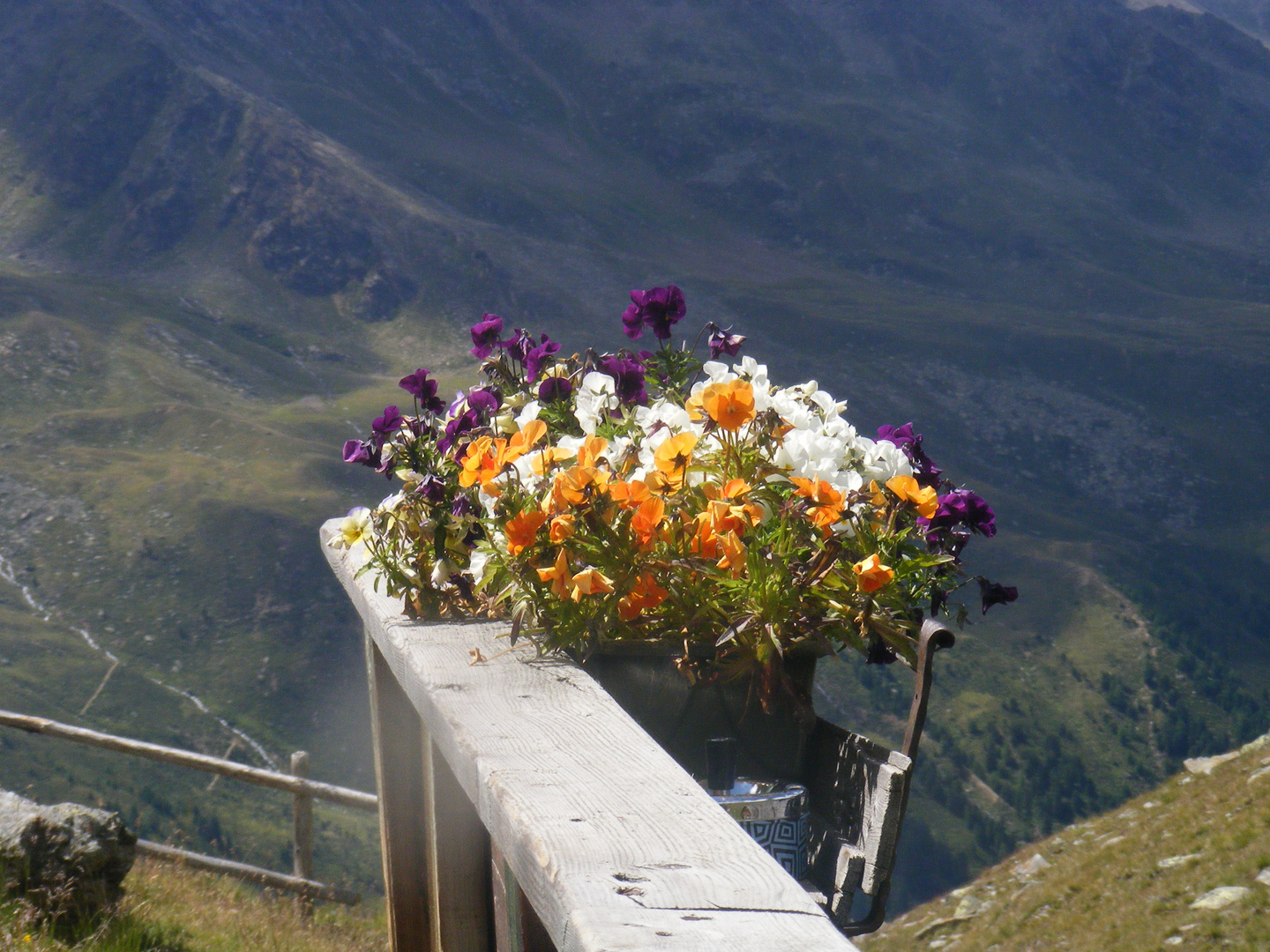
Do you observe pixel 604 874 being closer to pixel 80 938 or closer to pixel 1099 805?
pixel 80 938

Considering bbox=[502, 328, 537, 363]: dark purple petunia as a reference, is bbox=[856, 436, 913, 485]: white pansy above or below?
below

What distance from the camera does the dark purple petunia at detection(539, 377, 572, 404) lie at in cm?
238

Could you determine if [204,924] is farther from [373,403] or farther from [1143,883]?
[373,403]

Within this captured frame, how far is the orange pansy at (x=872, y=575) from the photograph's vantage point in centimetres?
182

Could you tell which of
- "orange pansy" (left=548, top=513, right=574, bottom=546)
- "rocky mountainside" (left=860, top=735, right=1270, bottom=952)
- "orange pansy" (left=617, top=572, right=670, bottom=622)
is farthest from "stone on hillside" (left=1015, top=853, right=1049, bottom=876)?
"orange pansy" (left=548, top=513, right=574, bottom=546)

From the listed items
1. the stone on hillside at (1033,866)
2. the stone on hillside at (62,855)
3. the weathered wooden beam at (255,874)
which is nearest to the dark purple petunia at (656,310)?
the stone on hillside at (62,855)

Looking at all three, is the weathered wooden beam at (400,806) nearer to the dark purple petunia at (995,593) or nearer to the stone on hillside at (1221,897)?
the dark purple petunia at (995,593)

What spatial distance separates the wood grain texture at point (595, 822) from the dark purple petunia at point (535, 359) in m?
0.86

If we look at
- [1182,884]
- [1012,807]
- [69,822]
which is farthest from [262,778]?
[1012,807]

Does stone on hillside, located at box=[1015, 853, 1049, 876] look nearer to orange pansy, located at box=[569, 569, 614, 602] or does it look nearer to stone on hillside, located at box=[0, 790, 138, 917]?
stone on hillside, located at box=[0, 790, 138, 917]

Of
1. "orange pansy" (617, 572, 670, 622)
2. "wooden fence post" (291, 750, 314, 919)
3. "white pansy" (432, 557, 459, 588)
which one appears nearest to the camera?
"orange pansy" (617, 572, 670, 622)

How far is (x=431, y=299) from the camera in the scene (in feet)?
527

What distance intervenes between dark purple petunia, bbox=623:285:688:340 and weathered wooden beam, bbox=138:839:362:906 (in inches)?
333

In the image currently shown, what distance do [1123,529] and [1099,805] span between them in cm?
4485
